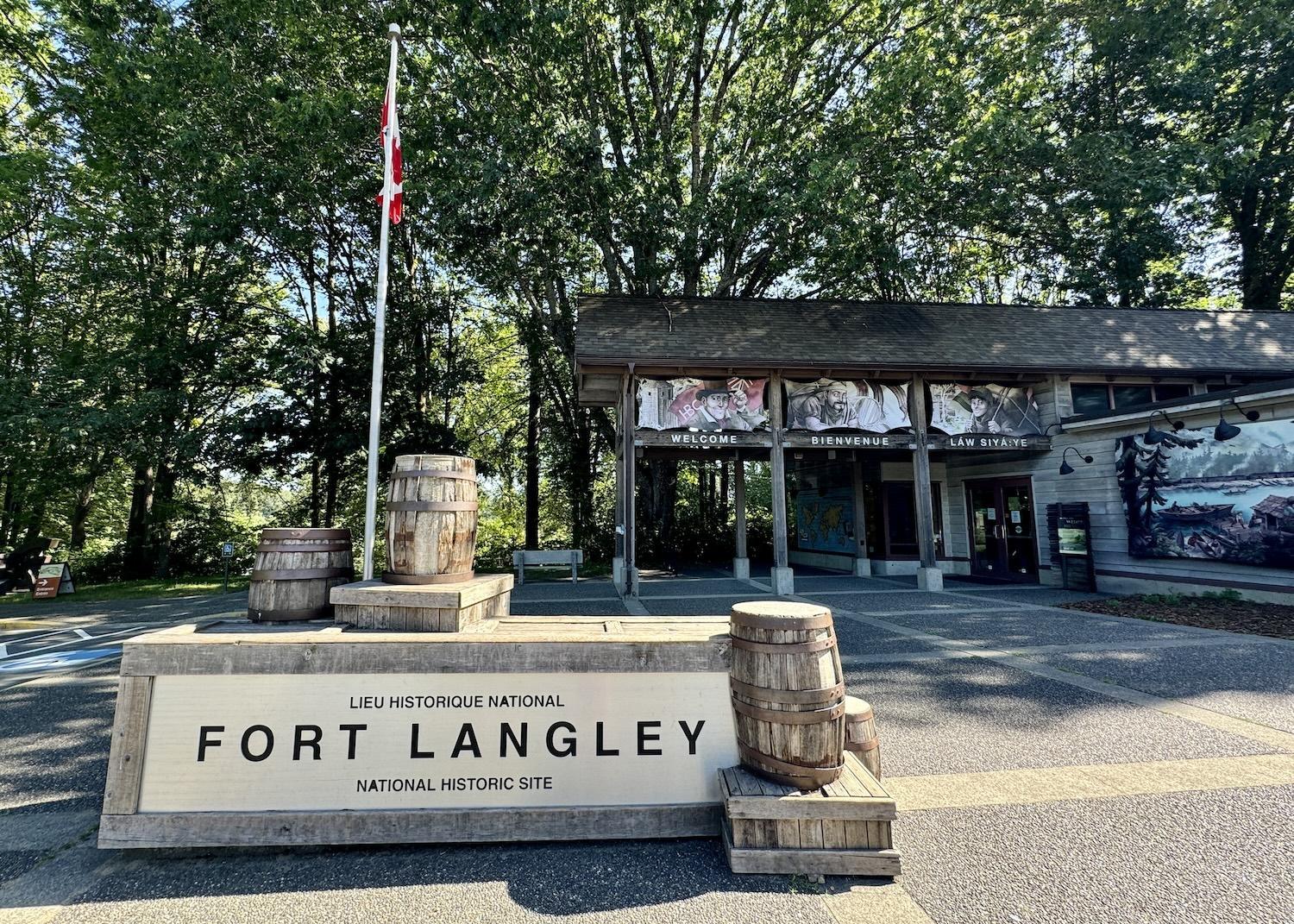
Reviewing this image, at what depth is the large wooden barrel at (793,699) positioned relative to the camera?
268 centimetres

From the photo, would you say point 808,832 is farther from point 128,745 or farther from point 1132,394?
point 1132,394

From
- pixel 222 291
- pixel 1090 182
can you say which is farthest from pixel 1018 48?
pixel 222 291

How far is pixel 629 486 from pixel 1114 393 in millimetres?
11264

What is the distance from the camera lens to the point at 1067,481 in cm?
1181

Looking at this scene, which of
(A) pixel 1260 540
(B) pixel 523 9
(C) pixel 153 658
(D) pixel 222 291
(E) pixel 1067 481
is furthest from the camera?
(D) pixel 222 291

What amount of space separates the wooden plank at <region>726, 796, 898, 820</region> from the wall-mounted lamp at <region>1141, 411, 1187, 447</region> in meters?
11.1

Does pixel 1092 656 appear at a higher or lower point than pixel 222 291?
lower

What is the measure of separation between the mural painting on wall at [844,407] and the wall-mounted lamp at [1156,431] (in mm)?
3909

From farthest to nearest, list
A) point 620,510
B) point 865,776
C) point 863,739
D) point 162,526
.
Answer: point 162,526, point 620,510, point 863,739, point 865,776

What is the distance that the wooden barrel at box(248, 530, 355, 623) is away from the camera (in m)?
3.27

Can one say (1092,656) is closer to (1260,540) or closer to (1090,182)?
(1260,540)

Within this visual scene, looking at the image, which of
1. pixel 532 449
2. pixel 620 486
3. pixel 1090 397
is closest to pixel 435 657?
pixel 620 486

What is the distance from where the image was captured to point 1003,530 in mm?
13203

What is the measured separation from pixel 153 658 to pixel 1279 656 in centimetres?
996
